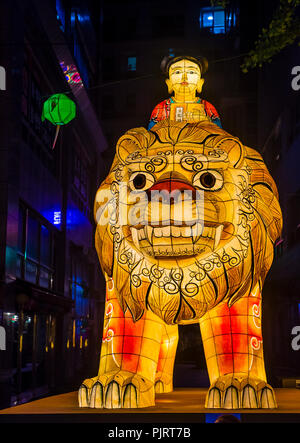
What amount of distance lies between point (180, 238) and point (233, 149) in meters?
0.72

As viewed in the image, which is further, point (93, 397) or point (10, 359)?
point (10, 359)

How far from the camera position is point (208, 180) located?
3783 mm

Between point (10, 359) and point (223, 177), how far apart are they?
6.87 meters

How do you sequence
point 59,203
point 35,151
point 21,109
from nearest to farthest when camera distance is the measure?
point 21,109 < point 35,151 < point 59,203

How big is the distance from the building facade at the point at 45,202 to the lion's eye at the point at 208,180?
3.78 metres

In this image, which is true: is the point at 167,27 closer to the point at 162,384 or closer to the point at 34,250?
the point at 34,250

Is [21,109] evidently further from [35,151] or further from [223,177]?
[223,177]

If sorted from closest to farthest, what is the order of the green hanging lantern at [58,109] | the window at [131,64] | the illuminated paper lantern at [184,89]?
the illuminated paper lantern at [184,89]
the green hanging lantern at [58,109]
the window at [131,64]

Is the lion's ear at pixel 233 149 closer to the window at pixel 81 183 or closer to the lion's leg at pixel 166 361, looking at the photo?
the lion's leg at pixel 166 361

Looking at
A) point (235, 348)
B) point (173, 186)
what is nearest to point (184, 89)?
point (173, 186)

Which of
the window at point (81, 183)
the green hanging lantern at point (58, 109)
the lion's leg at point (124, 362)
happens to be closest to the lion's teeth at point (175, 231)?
the lion's leg at point (124, 362)

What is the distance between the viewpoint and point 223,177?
383 centimetres

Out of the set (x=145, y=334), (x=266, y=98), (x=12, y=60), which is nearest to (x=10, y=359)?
(x=12, y=60)

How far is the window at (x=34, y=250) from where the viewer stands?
10.8 m
